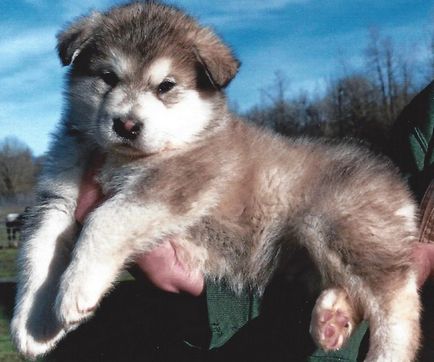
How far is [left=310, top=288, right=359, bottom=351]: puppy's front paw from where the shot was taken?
108 inches

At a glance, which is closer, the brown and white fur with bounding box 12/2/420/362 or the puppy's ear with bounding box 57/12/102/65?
the brown and white fur with bounding box 12/2/420/362

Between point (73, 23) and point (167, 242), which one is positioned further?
point (73, 23)

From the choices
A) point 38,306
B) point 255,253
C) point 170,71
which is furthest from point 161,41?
point 38,306

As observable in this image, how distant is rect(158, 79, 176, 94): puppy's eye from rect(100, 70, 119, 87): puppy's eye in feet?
0.69

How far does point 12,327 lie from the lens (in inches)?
114

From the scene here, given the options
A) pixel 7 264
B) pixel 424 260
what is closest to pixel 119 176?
pixel 424 260

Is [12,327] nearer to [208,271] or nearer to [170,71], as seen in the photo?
[208,271]

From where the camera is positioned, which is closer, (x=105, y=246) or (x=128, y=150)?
(x=105, y=246)

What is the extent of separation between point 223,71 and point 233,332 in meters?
1.30

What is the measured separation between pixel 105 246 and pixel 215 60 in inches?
45.0

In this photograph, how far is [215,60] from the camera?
3.29 metres

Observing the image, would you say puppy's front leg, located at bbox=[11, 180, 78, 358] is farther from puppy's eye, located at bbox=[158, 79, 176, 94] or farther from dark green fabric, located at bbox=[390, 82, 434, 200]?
dark green fabric, located at bbox=[390, 82, 434, 200]

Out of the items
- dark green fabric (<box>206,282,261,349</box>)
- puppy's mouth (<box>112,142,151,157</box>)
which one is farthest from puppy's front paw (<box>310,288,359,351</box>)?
puppy's mouth (<box>112,142,151,157</box>)

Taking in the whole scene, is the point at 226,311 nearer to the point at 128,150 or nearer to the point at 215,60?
the point at 128,150
